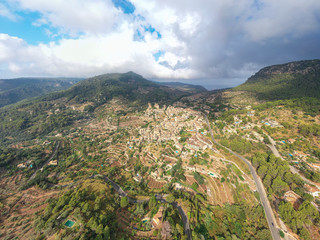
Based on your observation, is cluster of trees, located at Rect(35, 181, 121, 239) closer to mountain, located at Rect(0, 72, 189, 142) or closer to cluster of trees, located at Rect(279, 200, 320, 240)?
cluster of trees, located at Rect(279, 200, 320, 240)

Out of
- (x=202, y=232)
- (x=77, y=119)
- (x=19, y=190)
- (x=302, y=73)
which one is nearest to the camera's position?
(x=202, y=232)

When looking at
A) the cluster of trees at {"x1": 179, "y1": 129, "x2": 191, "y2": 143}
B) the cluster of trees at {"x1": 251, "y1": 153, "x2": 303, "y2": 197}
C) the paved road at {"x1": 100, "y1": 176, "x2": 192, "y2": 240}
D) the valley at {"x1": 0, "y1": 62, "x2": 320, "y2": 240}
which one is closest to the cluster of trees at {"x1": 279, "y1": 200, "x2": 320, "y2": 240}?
the valley at {"x1": 0, "y1": 62, "x2": 320, "y2": 240}

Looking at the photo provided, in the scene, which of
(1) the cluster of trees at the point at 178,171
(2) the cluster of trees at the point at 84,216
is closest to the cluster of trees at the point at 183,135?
(1) the cluster of trees at the point at 178,171

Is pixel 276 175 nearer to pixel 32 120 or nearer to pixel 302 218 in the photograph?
pixel 302 218

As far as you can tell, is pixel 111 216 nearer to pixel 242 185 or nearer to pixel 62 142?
pixel 242 185

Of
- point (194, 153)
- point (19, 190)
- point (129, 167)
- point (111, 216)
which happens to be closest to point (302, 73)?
point (194, 153)

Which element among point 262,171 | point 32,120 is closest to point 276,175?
point 262,171
